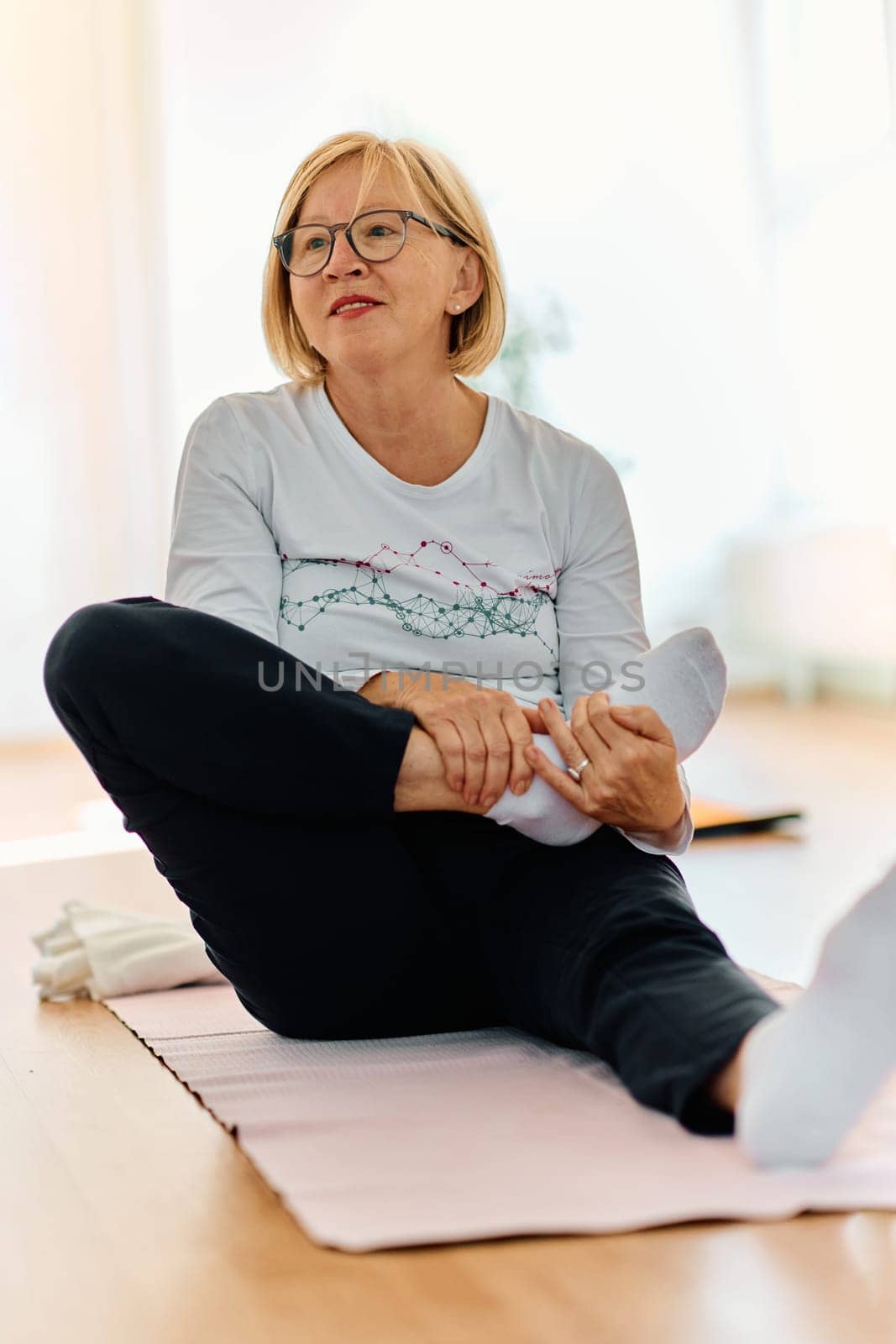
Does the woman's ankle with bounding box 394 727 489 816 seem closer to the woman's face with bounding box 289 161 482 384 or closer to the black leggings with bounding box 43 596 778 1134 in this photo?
A: the black leggings with bounding box 43 596 778 1134

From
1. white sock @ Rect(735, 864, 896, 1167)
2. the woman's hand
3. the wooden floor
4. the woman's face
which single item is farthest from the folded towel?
white sock @ Rect(735, 864, 896, 1167)

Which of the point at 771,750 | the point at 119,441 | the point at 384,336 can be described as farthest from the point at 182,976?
the point at 119,441

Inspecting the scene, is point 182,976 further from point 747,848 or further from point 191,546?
point 747,848

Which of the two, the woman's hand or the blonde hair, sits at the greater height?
the blonde hair

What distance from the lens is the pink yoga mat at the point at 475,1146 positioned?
42.4 inches

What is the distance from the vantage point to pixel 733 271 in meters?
5.50

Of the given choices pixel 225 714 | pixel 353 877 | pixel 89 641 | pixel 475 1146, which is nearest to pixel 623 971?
pixel 475 1146

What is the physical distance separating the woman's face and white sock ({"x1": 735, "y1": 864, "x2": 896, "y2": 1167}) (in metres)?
0.83

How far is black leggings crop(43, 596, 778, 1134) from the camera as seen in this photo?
1265 mm

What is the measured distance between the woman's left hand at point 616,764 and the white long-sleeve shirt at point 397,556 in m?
0.08

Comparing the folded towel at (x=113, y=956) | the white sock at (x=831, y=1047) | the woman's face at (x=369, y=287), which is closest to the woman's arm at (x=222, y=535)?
the woman's face at (x=369, y=287)

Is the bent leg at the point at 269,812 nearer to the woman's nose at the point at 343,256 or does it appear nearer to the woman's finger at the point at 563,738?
the woman's finger at the point at 563,738

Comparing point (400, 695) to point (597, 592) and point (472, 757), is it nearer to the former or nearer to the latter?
point (472, 757)

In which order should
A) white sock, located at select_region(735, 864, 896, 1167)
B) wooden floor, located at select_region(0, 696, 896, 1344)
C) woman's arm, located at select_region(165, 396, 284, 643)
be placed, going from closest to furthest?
wooden floor, located at select_region(0, 696, 896, 1344) < white sock, located at select_region(735, 864, 896, 1167) < woman's arm, located at select_region(165, 396, 284, 643)
